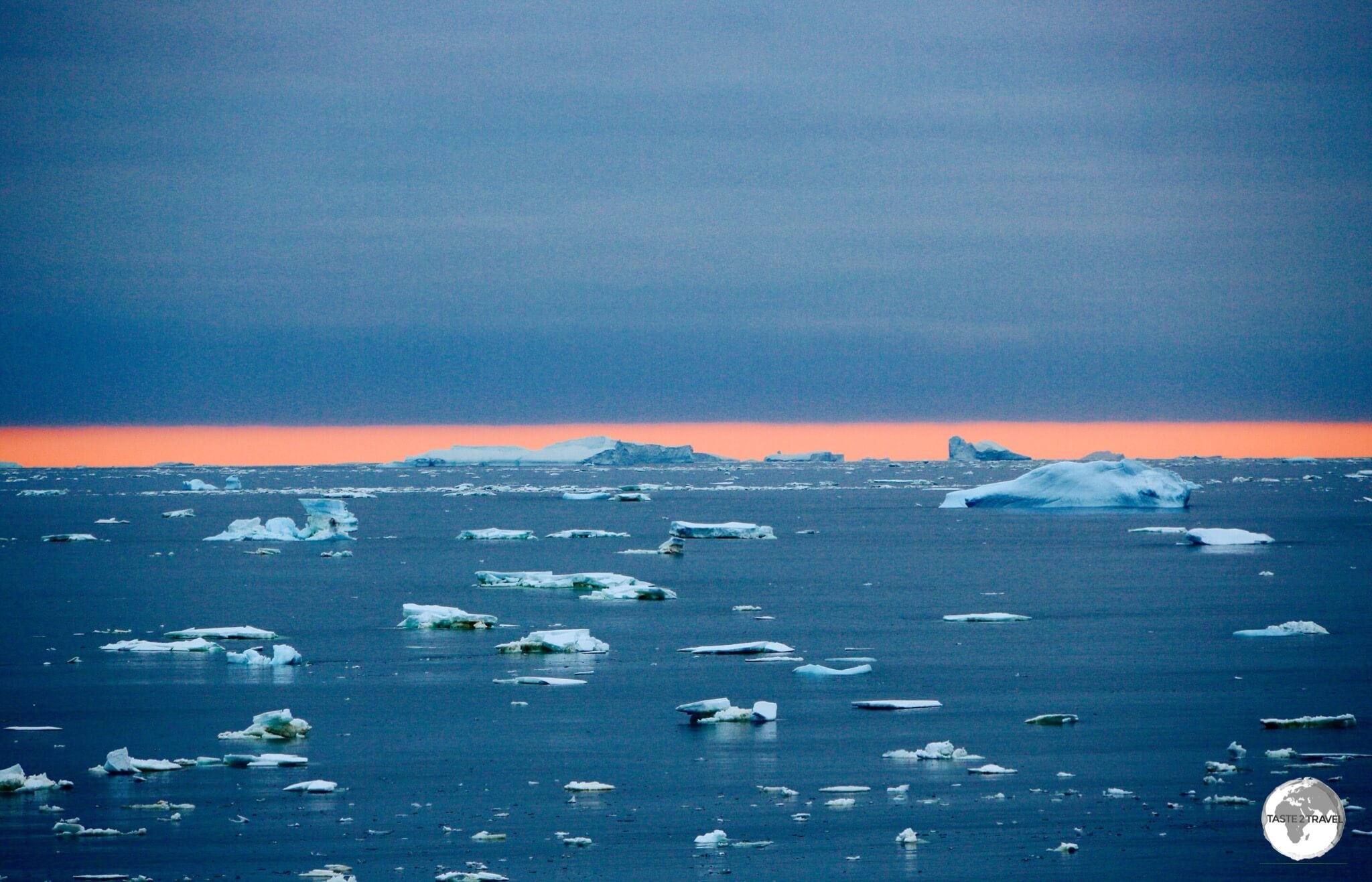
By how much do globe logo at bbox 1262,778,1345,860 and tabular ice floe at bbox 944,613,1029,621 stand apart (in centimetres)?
1441

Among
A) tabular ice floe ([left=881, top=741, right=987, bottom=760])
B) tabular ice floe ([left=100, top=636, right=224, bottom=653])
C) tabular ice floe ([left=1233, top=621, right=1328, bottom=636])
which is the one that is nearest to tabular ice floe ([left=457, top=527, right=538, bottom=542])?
tabular ice floe ([left=100, top=636, right=224, bottom=653])

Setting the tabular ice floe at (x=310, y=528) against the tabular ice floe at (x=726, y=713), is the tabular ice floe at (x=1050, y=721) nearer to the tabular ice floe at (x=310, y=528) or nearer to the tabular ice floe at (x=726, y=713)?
the tabular ice floe at (x=726, y=713)

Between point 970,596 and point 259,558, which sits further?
point 259,558

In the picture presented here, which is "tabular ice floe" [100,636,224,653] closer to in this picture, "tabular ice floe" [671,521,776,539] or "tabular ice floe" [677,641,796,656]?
"tabular ice floe" [677,641,796,656]

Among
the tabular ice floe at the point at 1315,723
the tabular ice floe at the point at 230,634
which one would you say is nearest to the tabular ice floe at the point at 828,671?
the tabular ice floe at the point at 1315,723

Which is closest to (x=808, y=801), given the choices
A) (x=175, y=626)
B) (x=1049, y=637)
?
(x=1049, y=637)

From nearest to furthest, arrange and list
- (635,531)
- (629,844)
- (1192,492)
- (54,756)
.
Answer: (629,844) < (54,756) < (635,531) < (1192,492)

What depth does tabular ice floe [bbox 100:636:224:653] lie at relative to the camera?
23625mm

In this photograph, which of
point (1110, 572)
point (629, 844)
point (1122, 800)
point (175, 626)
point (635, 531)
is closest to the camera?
point (629, 844)

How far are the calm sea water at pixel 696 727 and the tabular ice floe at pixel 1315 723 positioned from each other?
29 cm

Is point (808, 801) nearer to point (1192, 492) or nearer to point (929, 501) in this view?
point (929, 501)

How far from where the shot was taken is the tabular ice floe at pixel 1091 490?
6925cm

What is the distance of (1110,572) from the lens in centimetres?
3912

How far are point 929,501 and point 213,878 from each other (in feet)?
273
